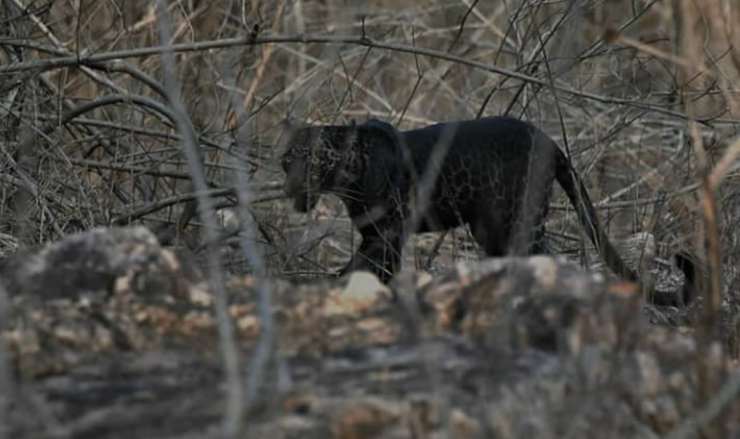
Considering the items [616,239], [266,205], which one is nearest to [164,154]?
[266,205]

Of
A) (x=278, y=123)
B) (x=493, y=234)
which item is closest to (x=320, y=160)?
(x=493, y=234)

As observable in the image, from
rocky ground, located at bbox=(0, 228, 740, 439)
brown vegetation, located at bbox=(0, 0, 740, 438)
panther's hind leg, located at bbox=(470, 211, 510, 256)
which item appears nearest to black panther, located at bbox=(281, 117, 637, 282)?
panther's hind leg, located at bbox=(470, 211, 510, 256)

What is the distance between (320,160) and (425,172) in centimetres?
49

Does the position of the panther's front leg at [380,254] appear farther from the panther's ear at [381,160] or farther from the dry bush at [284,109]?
the dry bush at [284,109]

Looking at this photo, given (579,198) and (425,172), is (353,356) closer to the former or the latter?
(425,172)

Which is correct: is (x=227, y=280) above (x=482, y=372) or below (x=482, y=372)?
above

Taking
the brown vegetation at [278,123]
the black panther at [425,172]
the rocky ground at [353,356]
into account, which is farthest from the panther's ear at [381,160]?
the rocky ground at [353,356]

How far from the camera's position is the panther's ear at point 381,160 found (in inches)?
240

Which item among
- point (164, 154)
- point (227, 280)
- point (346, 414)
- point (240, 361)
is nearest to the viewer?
point (346, 414)

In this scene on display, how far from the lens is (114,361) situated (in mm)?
3021

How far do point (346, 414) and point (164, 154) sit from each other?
467 centimetres

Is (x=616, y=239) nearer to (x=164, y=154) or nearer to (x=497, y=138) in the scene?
(x=497, y=138)

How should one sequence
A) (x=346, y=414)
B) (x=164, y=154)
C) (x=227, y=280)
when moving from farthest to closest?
(x=164, y=154)
(x=227, y=280)
(x=346, y=414)

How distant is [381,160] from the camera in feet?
20.0
